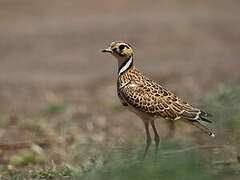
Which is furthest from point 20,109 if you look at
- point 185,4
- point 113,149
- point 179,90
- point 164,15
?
point 185,4

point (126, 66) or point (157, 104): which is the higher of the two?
point (126, 66)

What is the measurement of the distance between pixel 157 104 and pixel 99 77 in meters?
7.66

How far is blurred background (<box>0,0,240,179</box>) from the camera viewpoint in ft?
22.6

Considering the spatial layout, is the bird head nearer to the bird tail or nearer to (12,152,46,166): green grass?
the bird tail

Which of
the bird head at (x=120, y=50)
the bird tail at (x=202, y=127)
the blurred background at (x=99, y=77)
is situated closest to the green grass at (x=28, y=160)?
the blurred background at (x=99, y=77)

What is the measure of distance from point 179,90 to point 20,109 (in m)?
3.29

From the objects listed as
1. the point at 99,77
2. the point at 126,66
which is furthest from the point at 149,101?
the point at 99,77

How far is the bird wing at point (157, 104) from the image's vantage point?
22.7 feet

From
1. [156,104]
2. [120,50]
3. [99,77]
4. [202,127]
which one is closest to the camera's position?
[202,127]

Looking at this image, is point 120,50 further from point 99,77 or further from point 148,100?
point 99,77

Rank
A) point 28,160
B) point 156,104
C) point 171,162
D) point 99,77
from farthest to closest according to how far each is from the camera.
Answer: point 99,77 < point 28,160 < point 156,104 < point 171,162

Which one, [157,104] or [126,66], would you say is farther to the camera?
[126,66]

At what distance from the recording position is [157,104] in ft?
22.7

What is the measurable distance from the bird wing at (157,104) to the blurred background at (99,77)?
1.02 ft
